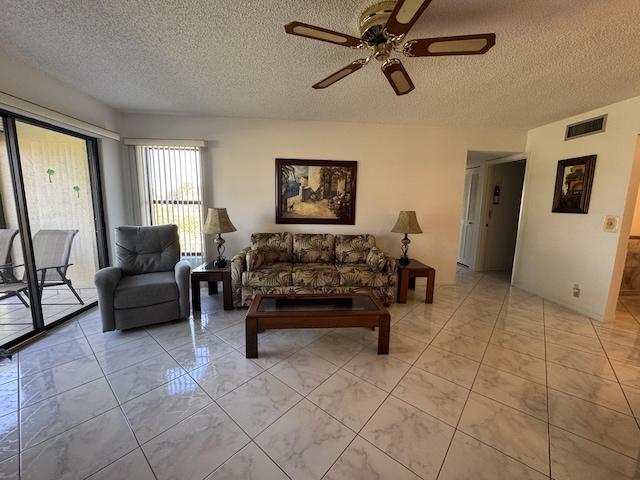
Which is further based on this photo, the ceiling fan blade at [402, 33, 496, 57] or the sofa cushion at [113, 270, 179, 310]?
the sofa cushion at [113, 270, 179, 310]

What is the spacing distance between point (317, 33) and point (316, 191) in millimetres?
2330

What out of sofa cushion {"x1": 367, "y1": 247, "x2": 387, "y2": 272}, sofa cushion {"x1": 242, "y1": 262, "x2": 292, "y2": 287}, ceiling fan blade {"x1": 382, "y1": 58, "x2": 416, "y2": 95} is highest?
ceiling fan blade {"x1": 382, "y1": 58, "x2": 416, "y2": 95}

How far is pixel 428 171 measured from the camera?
370 centimetres

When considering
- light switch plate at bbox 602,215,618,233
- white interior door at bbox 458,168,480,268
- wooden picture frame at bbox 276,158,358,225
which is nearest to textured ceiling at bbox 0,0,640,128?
wooden picture frame at bbox 276,158,358,225

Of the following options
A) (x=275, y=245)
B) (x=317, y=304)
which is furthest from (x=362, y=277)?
(x=275, y=245)

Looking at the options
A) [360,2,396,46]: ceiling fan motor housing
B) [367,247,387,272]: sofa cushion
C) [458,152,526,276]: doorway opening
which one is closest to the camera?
[360,2,396,46]: ceiling fan motor housing

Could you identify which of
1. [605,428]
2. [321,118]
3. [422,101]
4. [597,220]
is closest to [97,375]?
[605,428]

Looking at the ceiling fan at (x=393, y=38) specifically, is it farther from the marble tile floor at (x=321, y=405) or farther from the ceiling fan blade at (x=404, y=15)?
the marble tile floor at (x=321, y=405)

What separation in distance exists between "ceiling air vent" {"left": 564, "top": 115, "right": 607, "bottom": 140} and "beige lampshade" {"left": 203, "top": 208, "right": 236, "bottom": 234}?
172 inches

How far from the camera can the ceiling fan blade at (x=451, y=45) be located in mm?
1271

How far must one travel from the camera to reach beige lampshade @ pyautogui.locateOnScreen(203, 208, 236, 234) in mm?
2934

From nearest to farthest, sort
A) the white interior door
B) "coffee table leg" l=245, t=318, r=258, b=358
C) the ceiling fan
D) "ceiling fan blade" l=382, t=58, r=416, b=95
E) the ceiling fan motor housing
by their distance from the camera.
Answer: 1. the ceiling fan
2. the ceiling fan motor housing
3. "ceiling fan blade" l=382, t=58, r=416, b=95
4. "coffee table leg" l=245, t=318, r=258, b=358
5. the white interior door

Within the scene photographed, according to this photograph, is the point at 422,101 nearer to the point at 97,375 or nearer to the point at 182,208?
the point at 182,208

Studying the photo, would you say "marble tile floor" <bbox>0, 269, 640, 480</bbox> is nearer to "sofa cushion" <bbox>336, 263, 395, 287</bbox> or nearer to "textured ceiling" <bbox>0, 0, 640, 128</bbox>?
"sofa cushion" <bbox>336, 263, 395, 287</bbox>
